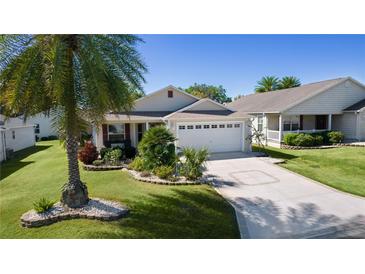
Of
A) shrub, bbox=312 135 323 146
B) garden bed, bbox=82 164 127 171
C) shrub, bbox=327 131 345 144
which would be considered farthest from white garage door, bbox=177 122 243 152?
shrub, bbox=327 131 345 144

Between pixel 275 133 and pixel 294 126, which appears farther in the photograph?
pixel 294 126

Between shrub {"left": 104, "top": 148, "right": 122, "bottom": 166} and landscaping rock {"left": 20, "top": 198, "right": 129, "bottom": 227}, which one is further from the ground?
shrub {"left": 104, "top": 148, "right": 122, "bottom": 166}

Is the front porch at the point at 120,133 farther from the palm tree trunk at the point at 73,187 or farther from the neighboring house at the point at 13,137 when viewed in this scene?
the palm tree trunk at the point at 73,187

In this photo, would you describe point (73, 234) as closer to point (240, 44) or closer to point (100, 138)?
point (240, 44)

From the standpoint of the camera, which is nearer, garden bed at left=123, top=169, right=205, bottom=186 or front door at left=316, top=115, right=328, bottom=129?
garden bed at left=123, top=169, right=205, bottom=186

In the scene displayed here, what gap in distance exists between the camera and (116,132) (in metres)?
18.0

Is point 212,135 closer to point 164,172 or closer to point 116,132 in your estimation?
point 164,172

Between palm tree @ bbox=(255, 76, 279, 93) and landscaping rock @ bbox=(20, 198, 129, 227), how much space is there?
41.2 meters

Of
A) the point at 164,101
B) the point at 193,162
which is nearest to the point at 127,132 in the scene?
the point at 164,101

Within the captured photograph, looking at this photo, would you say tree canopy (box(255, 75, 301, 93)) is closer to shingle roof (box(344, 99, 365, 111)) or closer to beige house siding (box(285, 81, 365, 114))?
beige house siding (box(285, 81, 365, 114))

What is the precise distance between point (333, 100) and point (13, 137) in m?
31.6

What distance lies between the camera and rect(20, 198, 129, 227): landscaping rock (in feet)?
22.6

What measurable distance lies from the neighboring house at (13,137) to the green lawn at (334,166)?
21.2 metres
